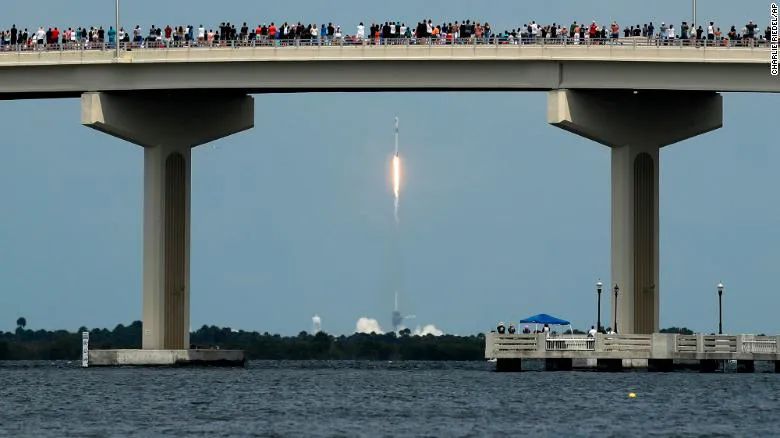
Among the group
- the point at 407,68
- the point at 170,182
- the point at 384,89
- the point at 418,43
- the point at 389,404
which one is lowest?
the point at 389,404

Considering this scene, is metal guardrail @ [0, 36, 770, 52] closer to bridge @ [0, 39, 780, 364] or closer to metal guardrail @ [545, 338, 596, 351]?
bridge @ [0, 39, 780, 364]

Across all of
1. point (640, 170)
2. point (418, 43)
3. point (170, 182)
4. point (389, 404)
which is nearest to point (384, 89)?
point (418, 43)

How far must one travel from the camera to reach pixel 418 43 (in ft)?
339

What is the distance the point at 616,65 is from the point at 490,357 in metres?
14.0

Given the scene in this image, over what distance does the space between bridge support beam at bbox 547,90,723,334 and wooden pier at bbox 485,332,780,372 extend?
18.9 feet

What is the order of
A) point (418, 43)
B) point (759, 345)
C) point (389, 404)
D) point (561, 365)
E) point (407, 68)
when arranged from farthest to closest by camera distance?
point (561, 365) → point (407, 68) → point (418, 43) → point (759, 345) → point (389, 404)

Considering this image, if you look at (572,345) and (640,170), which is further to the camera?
(640,170)

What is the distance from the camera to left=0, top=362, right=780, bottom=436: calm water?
231 feet

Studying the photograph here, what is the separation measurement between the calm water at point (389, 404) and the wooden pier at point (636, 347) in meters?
0.92

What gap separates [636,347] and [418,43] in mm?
16365

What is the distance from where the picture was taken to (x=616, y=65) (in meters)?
103

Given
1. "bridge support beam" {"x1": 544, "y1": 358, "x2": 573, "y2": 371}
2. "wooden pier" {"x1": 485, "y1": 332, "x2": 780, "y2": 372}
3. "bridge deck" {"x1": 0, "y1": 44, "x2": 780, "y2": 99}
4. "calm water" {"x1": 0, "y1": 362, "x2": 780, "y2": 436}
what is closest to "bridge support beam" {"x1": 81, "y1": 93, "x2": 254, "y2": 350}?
"bridge deck" {"x1": 0, "y1": 44, "x2": 780, "y2": 99}

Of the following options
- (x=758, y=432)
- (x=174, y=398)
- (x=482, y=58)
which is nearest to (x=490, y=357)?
(x=482, y=58)

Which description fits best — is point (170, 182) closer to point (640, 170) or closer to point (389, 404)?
point (640, 170)
